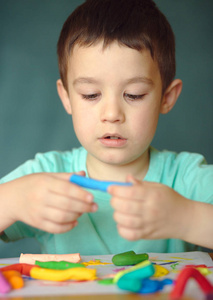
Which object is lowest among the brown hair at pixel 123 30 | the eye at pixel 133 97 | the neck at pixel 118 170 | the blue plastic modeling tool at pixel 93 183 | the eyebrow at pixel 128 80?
the neck at pixel 118 170

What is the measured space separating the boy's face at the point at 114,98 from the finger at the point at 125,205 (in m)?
0.27

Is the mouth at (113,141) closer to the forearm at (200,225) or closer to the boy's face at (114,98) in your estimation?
the boy's face at (114,98)

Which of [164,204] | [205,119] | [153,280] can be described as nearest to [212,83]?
[205,119]

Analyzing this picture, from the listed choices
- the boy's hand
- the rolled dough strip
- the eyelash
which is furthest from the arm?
the eyelash

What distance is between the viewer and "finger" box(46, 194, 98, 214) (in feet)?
2.04

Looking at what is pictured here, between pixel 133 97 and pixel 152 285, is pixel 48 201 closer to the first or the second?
pixel 152 285

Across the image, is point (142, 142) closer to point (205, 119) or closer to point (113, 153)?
point (113, 153)

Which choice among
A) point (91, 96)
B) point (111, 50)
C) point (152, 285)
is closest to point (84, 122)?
point (91, 96)

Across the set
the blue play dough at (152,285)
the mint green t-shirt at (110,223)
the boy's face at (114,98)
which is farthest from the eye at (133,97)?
the blue play dough at (152,285)

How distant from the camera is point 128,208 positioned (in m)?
0.60

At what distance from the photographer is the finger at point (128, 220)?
0.61 m

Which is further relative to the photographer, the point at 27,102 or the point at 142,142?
the point at 27,102

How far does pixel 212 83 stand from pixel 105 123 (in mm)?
722

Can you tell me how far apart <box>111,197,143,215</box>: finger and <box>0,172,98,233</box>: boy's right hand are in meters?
0.04
